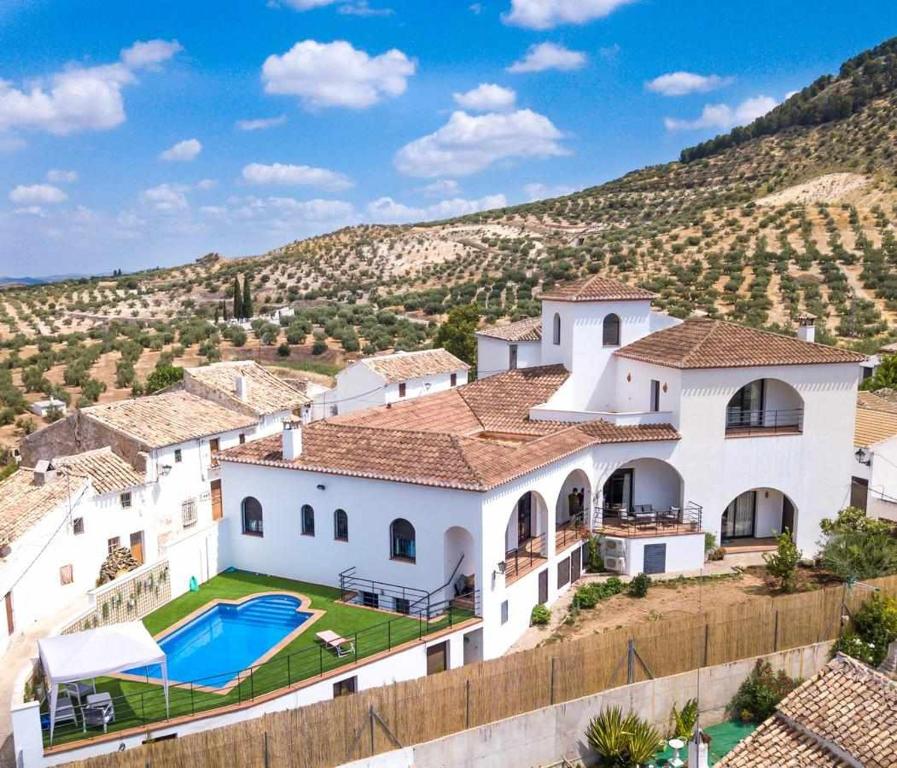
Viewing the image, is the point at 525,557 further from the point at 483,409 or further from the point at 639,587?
the point at 483,409

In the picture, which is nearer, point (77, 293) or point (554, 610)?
point (554, 610)

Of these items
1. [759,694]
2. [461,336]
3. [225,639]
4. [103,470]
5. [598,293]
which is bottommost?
[759,694]

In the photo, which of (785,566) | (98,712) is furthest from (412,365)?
(98,712)

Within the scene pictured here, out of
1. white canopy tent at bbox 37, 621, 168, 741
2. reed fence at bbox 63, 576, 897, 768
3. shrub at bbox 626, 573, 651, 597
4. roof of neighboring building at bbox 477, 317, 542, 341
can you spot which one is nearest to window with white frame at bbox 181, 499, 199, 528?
white canopy tent at bbox 37, 621, 168, 741

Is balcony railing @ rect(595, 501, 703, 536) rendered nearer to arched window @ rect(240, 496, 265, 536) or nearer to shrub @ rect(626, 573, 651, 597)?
shrub @ rect(626, 573, 651, 597)

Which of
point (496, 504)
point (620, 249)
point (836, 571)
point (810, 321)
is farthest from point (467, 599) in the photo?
point (620, 249)

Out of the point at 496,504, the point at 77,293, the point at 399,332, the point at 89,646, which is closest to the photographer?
the point at 89,646

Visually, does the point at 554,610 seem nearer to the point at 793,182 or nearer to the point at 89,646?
the point at 89,646
